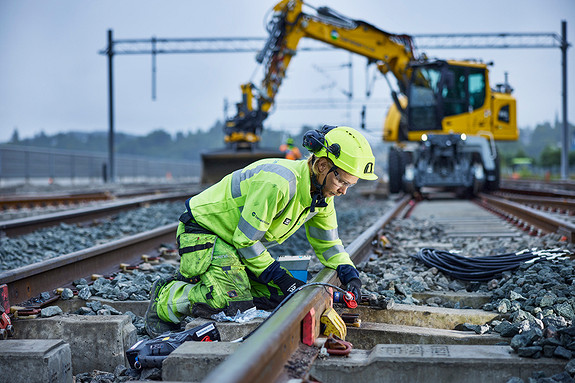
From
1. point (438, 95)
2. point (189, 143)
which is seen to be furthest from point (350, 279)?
point (189, 143)

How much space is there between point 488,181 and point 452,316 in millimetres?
11898

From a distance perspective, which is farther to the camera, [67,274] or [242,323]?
[67,274]

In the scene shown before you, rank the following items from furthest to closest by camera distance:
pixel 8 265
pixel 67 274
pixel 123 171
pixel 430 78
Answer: pixel 123 171 → pixel 430 78 → pixel 8 265 → pixel 67 274

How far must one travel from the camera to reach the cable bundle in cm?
402

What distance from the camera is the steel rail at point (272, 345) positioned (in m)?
1.57

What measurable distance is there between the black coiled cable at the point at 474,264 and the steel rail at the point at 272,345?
1545mm

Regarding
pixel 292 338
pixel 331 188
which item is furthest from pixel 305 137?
pixel 292 338

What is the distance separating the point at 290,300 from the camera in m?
2.64

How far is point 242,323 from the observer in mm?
2898

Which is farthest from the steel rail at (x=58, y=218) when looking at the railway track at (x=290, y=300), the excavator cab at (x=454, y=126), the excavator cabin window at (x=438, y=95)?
the excavator cabin window at (x=438, y=95)

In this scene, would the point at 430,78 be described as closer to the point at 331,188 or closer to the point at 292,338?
the point at 331,188

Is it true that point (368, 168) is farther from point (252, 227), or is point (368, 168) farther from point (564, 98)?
point (564, 98)

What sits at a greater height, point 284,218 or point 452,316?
point 284,218

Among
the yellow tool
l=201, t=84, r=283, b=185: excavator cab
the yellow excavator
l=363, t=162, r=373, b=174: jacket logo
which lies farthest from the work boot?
l=201, t=84, r=283, b=185: excavator cab
